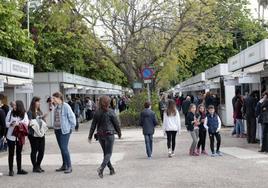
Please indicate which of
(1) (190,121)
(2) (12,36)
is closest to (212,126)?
(1) (190,121)

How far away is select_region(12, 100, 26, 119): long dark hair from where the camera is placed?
11.3 metres

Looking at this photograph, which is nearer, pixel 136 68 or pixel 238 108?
pixel 238 108

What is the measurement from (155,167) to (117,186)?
A: 102 inches

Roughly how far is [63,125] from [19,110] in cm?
103

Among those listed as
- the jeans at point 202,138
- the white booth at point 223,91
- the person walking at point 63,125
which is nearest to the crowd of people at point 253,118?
the jeans at point 202,138

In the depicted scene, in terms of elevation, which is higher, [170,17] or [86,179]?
[170,17]

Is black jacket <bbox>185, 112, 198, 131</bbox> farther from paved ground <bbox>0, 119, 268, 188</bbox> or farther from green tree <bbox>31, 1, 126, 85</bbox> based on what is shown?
green tree <bbox>31, 1, 126, 85</bbox>

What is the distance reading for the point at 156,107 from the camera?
27.6 meters

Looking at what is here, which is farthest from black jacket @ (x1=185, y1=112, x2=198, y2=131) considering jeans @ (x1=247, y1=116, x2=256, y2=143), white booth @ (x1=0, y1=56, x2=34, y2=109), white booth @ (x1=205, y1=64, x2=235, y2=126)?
white booth @ (x1=205, y1=64, x2=235, y2=126)

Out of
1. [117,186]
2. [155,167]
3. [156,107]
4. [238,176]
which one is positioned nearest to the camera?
[117,186]

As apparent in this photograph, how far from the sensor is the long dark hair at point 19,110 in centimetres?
1128

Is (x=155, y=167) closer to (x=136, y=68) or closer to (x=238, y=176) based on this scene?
(x=238, y=176)

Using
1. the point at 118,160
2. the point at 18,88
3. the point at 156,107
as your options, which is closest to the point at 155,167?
the point at 118,160

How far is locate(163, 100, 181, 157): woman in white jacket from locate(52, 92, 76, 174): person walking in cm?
350
